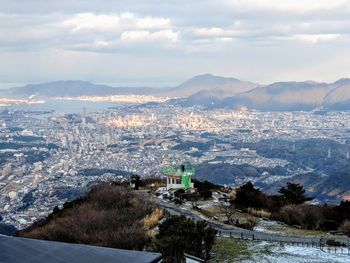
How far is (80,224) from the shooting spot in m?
18.8

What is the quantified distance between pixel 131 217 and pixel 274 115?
6962 inches

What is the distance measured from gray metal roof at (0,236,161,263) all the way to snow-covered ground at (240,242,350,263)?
21.9 feet

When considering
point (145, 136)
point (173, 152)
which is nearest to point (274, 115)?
point (145, 136)

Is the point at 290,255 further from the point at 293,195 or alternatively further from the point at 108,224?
the point at 293,195

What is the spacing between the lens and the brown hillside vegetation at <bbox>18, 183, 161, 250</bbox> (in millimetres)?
16484

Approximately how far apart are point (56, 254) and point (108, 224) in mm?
9204

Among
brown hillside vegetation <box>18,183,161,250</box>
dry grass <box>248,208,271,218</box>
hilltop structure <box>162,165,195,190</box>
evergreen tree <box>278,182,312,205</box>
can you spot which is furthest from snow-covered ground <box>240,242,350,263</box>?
hilltop structure <box>162,165,195,190</box>

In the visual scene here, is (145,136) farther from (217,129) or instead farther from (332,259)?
(332,259)

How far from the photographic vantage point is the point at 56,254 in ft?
32.6

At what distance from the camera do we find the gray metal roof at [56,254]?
968 centimetres

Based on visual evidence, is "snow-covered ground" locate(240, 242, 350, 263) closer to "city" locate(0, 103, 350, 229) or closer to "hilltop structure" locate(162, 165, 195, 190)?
"hilltop structure" locate(162, 165, 195, 190)

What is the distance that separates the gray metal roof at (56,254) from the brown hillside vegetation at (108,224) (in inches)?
212

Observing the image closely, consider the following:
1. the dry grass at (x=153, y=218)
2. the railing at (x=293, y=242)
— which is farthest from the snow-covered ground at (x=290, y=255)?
the dry grass at (x=153, y=218)

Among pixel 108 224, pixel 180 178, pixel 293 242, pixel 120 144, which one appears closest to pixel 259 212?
pixel 180 178
